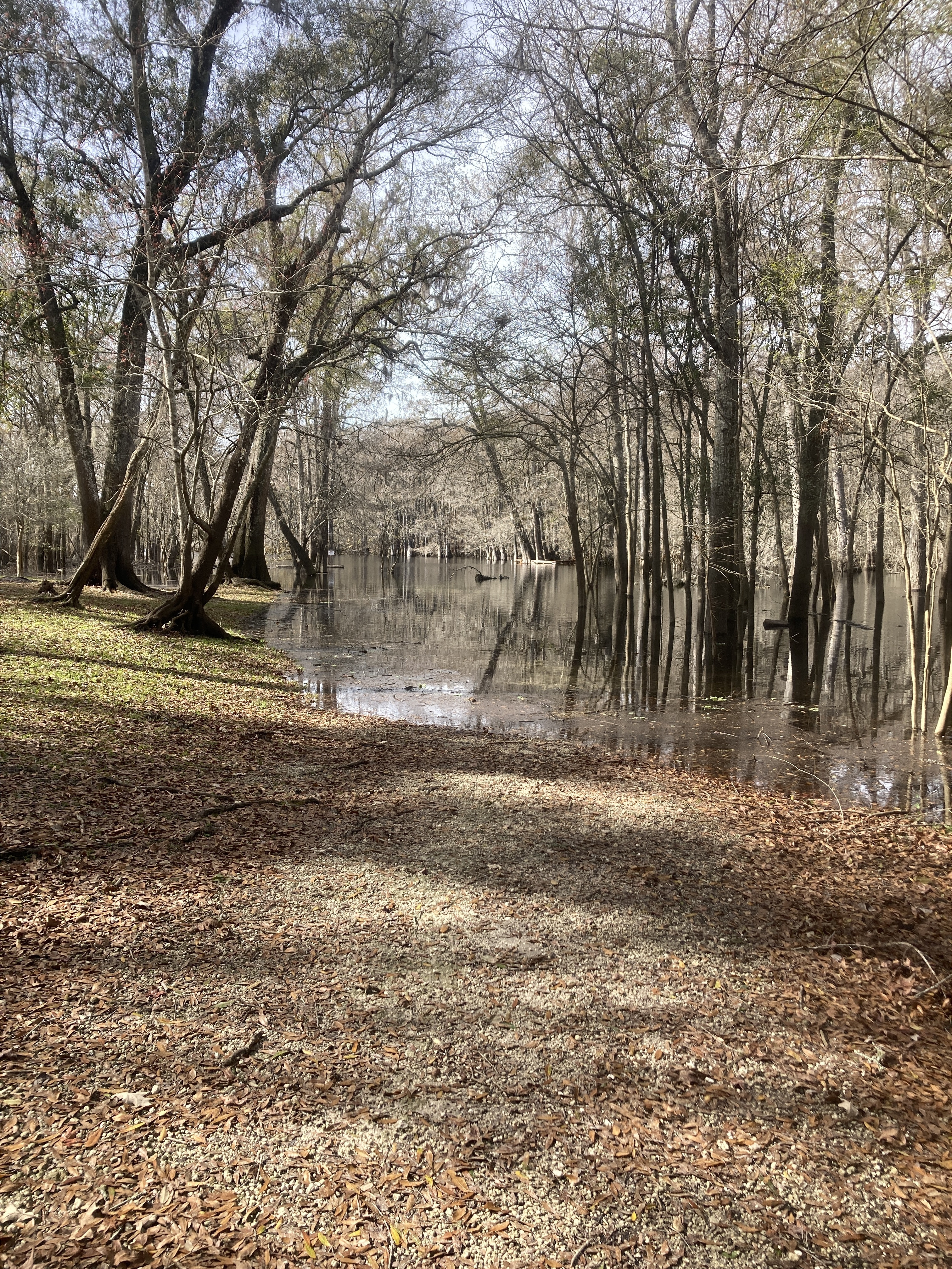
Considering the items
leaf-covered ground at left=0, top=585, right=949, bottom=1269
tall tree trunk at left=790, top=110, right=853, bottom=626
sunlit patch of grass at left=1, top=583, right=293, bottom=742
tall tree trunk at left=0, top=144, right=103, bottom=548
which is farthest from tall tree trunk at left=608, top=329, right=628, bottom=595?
leaf-covered ground at left=0, top=585, right=949, bottom=1269

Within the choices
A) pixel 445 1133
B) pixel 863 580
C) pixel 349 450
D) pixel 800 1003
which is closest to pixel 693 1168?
pixel 445 1133

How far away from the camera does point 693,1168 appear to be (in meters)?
2.34

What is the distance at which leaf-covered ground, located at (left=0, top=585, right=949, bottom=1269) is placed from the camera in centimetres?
213

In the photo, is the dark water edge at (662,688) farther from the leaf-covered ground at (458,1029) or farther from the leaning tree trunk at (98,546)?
the leaning tree trunk at (98,546)

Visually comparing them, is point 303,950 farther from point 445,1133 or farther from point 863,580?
point 863,580

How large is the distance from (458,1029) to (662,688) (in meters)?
9.74

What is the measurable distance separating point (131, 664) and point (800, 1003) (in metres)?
8.54

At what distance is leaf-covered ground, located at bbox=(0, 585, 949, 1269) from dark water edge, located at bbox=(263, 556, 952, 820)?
A: 176 cm

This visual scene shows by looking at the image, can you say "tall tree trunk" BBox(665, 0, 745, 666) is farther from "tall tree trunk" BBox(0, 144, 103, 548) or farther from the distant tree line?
"tall tree trunk" BBox(0, 144, 103, 548)

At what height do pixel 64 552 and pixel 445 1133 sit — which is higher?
pixel 64 552

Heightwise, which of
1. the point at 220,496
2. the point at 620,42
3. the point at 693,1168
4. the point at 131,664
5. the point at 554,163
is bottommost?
the point at 693,1168

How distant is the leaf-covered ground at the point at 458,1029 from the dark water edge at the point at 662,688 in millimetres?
1757

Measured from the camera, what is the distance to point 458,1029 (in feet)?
9.82

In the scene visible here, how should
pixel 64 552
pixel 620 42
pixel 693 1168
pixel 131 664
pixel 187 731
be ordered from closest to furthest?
pixel 693 1168, pixel 187 731, pixel 131 664, pixel 620 42, pixel 64 552
